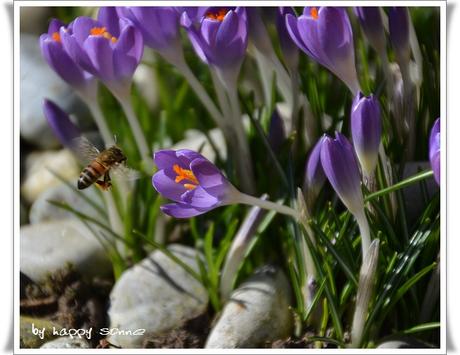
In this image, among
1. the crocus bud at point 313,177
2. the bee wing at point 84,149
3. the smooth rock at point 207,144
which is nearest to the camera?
the crocus bud at point 313,177

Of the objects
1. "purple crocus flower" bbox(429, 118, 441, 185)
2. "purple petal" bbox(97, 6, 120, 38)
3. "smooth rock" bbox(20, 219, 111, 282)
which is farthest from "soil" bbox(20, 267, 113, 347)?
"purple crocus flower" bbox(429, 118, 441, 185)

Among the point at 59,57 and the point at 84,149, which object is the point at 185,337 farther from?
the point at 59,57

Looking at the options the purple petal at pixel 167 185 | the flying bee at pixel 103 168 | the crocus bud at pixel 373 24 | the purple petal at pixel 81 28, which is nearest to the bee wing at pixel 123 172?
the flying bee at pixel 103 168

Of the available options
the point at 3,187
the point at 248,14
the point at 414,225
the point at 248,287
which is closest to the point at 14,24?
the point at 3,187

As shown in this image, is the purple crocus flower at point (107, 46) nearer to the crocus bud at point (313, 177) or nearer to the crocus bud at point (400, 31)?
the crocus bud at point (313, 177)

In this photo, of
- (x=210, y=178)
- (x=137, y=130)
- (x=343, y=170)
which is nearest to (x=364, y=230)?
(x=343, y=170)

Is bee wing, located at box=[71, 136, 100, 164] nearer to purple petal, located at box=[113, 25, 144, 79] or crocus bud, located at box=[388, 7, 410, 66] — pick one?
purple petal, located at box=[113, 25, 144, 79]
